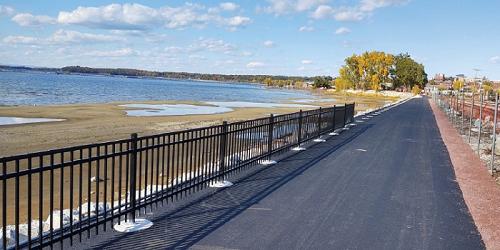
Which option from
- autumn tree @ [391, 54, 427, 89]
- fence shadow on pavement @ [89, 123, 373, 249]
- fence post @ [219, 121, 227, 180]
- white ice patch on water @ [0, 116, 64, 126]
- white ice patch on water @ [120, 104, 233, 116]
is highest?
autumn tree @ [391, 54, 427, 89]

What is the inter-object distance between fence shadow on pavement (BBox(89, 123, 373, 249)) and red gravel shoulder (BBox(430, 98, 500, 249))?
11.4ft

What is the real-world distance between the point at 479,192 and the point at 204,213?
5889mm

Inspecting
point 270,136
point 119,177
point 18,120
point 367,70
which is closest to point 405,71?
point 367,70

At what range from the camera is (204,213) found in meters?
7.00

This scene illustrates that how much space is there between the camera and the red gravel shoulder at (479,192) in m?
6.89

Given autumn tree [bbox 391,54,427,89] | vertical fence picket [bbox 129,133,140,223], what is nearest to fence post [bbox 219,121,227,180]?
vertical fence picket [bbox 129,133,140,223]

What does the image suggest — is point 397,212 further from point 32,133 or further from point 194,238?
point 32,133

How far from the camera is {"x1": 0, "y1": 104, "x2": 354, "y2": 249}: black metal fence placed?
5051 millimetres

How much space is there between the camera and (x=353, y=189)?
9164 mm

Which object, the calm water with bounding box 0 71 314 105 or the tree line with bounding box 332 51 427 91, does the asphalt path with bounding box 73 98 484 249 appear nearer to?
the calm water with bounding box 0 71 314 105

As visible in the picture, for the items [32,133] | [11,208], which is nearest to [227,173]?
[11,208]

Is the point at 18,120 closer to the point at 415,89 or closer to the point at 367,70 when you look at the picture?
the point at 367,70

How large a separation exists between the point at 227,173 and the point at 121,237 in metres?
3.85

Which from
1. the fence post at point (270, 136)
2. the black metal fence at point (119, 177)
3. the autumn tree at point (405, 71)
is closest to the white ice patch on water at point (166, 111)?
the black metal fence at point (119, 177)
